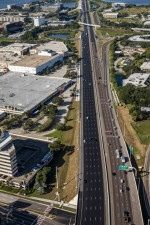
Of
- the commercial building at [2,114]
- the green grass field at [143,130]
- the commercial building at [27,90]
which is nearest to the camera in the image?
the green grass field at [143,130]

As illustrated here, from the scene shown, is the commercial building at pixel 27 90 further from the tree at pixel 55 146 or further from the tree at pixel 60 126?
the tree at pixel 55 146

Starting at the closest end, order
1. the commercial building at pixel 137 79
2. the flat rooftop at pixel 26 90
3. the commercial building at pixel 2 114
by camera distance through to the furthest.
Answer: the commercial building at pixel 2 114 → the flat rooftop at pixel 26 90 → the commercial building at pixel 137 79

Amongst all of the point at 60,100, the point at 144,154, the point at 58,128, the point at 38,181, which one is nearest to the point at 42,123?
the point at 58,128

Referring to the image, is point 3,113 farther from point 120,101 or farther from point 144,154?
point 144,154

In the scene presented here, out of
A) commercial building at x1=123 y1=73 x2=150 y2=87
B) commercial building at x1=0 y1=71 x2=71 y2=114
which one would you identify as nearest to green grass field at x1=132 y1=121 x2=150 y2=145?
commercial building at x1=123 y1=73 x2=150 y2=87

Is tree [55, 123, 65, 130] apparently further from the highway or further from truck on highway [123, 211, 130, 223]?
truck on highway [123, 211, 130, 223]

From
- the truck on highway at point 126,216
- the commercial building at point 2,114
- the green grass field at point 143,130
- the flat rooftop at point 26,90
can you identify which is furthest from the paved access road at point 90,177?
the commercial building at point 2,114
